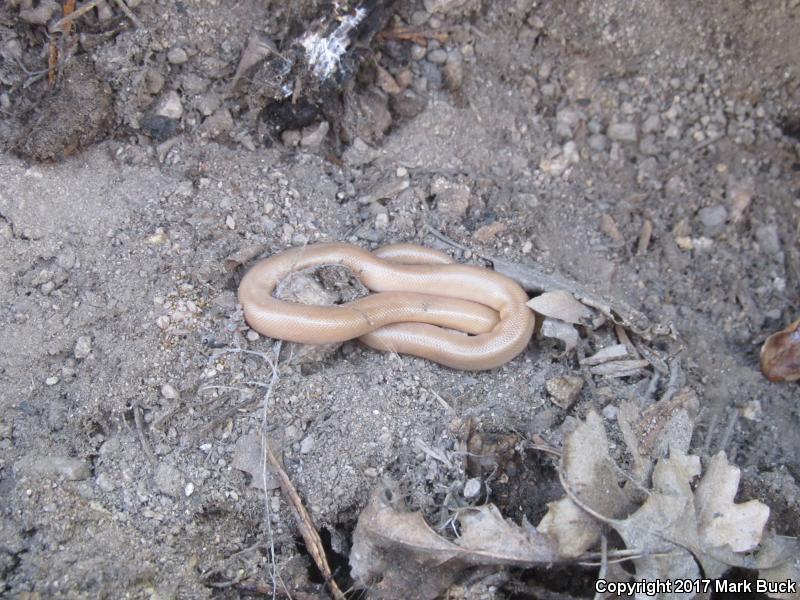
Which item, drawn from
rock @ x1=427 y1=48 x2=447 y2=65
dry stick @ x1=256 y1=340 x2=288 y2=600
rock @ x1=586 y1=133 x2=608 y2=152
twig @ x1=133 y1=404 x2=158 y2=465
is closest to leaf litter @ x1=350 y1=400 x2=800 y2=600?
dry stick @ x1=256 y1=340 x2=288 y2=600

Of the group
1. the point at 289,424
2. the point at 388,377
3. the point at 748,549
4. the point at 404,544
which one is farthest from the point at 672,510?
the point at 289,424

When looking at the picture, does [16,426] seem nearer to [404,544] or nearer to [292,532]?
[292,532]

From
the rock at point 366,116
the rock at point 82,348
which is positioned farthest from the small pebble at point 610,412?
the rock at point 82,348

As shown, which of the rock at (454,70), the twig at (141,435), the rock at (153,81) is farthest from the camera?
the rock at (454,70)

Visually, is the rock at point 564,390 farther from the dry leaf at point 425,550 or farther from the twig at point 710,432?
the dry leaf at point 425,550

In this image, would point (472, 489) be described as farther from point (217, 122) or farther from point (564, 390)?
point (217, 122)
